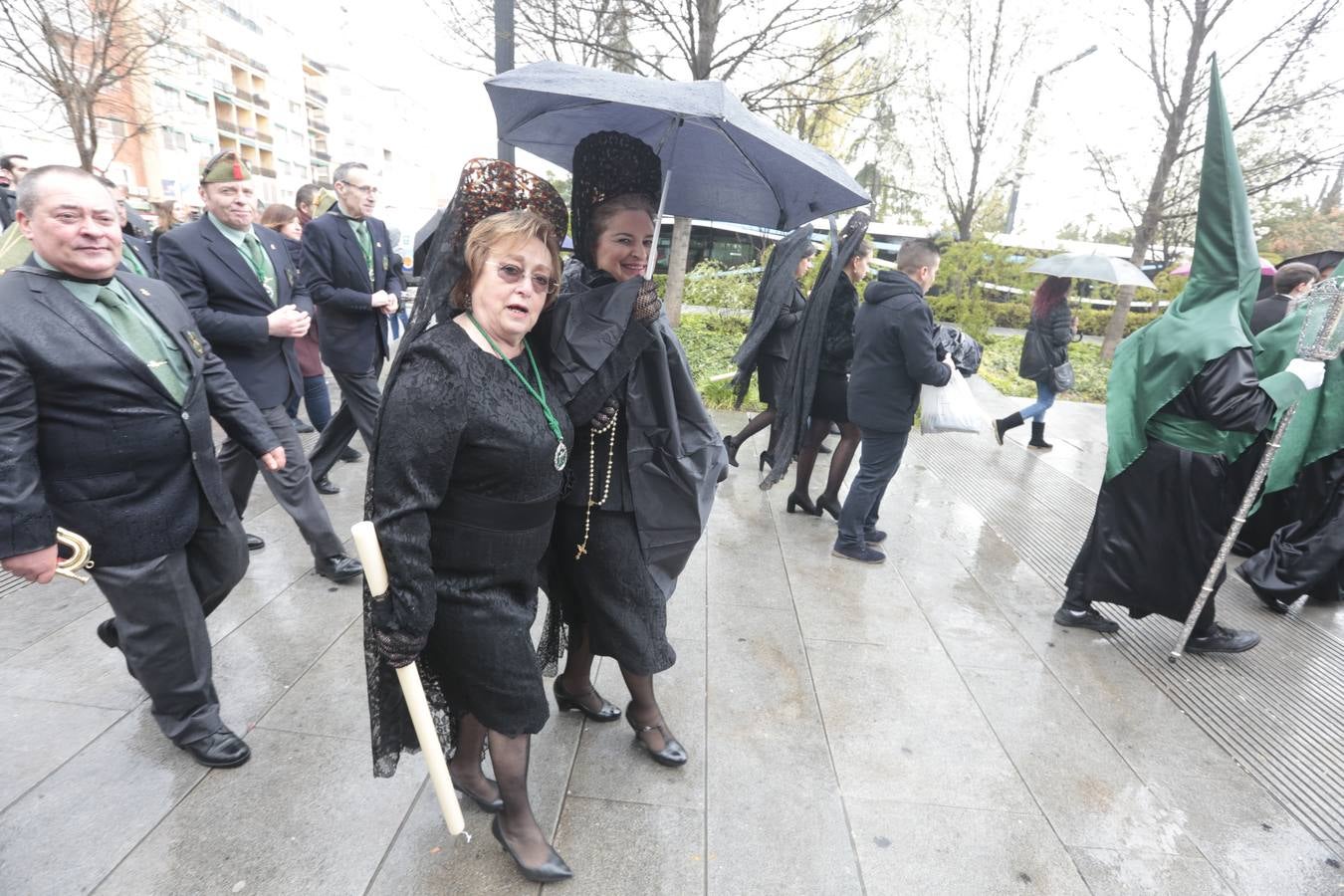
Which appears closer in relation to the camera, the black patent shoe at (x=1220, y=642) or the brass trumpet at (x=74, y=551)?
the brass trumpet at (x=74, y=551)

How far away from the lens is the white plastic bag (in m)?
4.33

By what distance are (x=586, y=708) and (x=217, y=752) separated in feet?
4.18

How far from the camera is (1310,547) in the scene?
397 cm

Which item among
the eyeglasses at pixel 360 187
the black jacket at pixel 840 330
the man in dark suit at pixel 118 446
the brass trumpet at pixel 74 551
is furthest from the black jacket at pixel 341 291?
the black jacket at pixel 840 330

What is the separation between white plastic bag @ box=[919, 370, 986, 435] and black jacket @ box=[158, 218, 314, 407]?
3645 mm

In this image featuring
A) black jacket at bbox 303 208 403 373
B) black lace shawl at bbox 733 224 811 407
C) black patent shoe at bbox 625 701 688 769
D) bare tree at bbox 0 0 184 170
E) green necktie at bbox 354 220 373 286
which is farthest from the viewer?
bare tree at bbox 0 0 184 170

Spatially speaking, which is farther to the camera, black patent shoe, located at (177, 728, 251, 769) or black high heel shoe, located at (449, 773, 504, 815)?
black patent shoe, located at (177, 728, 251, 769)

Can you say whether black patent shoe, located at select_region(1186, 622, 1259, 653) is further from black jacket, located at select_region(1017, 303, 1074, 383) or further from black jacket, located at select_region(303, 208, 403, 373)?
black jacket, located at select_region(303, 208, 403, 373)

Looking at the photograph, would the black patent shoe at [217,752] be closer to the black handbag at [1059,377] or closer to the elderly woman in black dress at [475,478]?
the elderly woman in black dress at [475,478]

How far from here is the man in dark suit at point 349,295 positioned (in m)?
4.31

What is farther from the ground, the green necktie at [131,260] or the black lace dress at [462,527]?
the green necktie at [131,260]

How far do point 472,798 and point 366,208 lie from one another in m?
3.64

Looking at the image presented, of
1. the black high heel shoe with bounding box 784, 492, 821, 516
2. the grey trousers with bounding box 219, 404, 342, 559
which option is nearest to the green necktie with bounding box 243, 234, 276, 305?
the grey trousers with bounding box 219, 404, 342, 559

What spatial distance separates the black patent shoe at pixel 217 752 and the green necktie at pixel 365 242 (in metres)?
2.92
